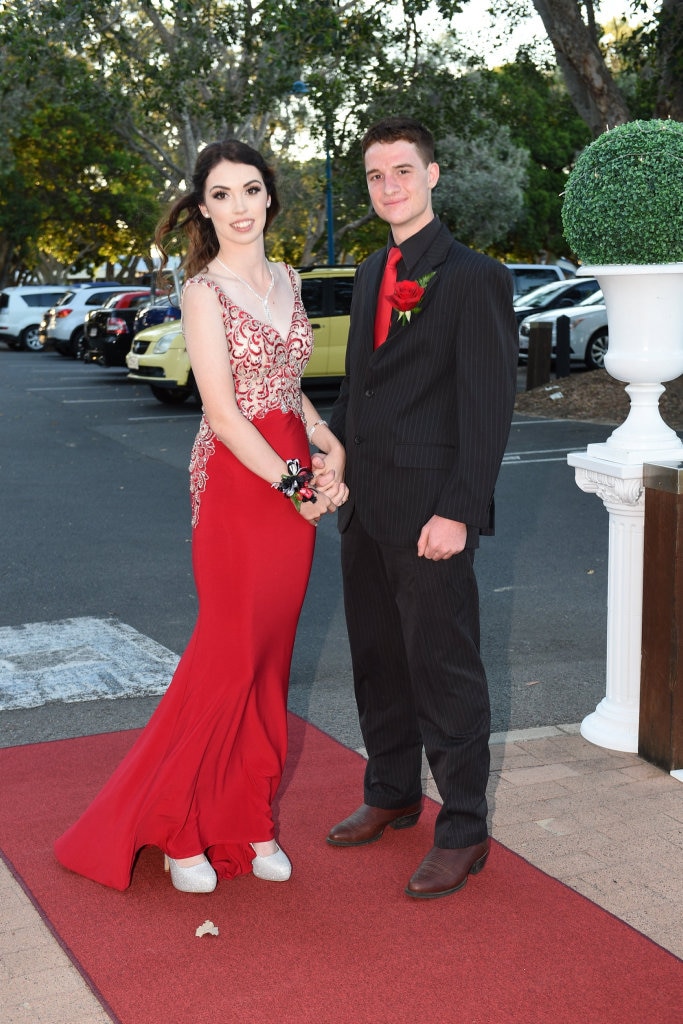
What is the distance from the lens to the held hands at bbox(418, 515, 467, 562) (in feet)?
11.1

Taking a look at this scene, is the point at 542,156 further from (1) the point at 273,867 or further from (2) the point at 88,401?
(1) the point at 273,867

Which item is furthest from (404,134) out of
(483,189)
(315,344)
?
(483,189)

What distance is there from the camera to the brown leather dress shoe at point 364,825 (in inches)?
153

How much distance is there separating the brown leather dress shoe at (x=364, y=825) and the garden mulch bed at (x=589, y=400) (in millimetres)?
11566

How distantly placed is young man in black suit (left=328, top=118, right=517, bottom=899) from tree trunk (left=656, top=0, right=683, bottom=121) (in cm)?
1267

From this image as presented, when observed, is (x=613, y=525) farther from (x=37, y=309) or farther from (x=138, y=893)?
(x=37, y=309)

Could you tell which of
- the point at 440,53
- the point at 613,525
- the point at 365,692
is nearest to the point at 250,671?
the point at 365,692

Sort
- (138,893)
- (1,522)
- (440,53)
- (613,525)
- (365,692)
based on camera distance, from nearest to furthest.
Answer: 1. (138,893)
2. (365,692)
3. (613,525)
4. (1,522)
5. (440,53)

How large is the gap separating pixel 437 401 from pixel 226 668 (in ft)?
3.24

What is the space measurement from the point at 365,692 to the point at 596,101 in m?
13.7

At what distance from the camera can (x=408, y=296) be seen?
11.1 ft

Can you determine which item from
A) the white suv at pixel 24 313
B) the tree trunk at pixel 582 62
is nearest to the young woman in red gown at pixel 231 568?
the tree trunk at pixel 582 62

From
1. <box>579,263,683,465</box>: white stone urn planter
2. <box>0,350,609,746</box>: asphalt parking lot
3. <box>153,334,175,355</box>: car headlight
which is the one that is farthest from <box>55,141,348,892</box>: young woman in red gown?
<box>153,334,175,355</box>: car headlight

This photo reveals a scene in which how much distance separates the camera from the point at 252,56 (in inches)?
987
